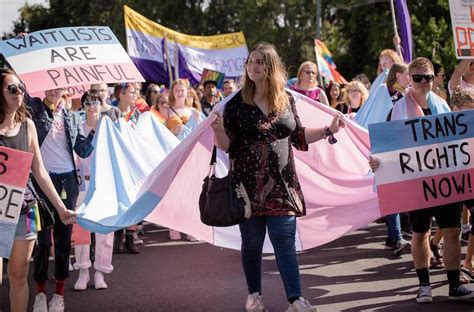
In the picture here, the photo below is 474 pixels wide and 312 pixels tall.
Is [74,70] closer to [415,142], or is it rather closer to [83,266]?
[83,266]

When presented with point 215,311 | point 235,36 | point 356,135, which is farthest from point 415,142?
point 235,36

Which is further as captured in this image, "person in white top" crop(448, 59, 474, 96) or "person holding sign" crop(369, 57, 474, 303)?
"person in white top" crop(448, 59, 474, 96)

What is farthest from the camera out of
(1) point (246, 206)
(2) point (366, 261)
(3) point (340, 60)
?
(3) point (340, 60)

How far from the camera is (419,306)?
20.2ft

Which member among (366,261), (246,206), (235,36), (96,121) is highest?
(235,36)

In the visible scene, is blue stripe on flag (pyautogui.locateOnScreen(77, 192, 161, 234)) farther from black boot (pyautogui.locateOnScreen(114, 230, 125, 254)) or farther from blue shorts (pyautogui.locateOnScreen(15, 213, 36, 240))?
black boot (pyautogui.locateOnScreen(114, 230, 125, 254))

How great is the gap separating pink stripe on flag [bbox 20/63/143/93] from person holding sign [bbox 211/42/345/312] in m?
1.53

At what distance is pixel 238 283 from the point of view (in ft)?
23.9

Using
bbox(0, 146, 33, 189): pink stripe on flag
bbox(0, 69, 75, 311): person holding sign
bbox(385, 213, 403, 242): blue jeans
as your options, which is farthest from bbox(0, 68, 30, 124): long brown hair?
bbox(385, 213, 403, 242): blue jeans

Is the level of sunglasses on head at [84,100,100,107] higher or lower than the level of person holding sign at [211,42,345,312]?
higher

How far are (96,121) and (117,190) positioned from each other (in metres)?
0.77

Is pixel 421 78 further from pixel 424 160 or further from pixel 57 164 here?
pixel 57 164

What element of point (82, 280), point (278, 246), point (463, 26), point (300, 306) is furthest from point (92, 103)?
point (463, 26)

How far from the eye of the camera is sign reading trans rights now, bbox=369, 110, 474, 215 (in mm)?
5906
